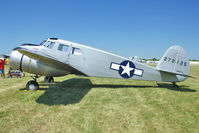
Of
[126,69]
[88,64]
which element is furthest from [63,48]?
[126,69]

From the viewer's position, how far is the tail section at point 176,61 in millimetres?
6802

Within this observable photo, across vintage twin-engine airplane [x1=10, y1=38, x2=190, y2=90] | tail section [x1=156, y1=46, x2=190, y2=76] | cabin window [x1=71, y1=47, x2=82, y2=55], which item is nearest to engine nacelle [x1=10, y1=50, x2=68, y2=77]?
vintage twin-engine airplane [x1=10, y1=38, x2=190, y2=90]

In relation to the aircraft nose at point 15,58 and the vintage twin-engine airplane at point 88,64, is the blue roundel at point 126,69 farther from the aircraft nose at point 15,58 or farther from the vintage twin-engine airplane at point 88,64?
the aircraft nose at point 15,58

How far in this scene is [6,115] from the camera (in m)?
3.50

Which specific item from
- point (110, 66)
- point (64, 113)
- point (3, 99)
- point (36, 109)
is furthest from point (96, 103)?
point (3, 99)

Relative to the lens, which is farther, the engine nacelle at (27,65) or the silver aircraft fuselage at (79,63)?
the silver aircraft fuselage at (79,63)

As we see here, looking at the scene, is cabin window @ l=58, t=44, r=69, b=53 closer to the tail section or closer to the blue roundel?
the blue roundel

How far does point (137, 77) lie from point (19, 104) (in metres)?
6.00

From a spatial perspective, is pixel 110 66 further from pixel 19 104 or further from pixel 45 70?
pixel 19 104

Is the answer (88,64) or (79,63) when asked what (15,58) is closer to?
(79,63)

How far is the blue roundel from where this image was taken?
666cm

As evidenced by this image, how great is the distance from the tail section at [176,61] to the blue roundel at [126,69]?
1854 millimetres

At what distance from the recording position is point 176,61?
6.82 m

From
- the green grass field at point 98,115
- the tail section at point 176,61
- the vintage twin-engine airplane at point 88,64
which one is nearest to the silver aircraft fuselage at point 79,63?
the vintage twin-engine airplane at point 88,64
